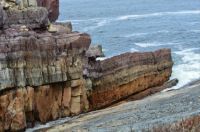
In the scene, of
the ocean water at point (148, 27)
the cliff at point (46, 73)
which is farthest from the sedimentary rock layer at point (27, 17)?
the ocean water at point (148, 27)

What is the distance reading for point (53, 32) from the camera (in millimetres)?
54000

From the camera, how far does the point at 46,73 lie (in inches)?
1986

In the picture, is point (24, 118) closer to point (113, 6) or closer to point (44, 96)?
point (44, 96)

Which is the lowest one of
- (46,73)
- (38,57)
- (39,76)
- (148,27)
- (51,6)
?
(148,27)

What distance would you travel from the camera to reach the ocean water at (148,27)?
77812mm

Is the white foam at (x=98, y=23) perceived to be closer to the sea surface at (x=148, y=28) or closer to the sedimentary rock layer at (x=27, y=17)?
the sea surface at (x=148, y=28)

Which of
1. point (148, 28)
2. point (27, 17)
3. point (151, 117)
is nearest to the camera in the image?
point (151, 117)

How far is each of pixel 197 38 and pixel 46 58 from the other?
44.0 meters

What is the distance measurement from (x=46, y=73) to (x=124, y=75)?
11.1 m

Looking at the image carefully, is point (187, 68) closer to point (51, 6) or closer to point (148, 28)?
point (51, 6)

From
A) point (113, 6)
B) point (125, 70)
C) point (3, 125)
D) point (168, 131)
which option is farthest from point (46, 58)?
point (113, 6)

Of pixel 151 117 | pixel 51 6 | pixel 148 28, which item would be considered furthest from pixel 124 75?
pixel 148 28

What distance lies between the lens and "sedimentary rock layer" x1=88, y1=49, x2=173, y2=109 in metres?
56.8

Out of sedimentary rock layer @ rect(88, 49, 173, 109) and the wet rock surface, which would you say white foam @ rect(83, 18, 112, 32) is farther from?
the wet rock surface
